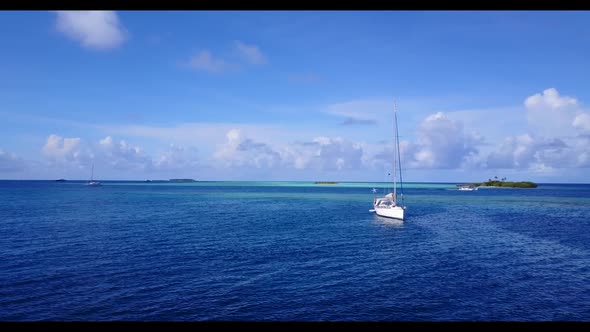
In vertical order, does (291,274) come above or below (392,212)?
below

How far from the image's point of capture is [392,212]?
56.0 metres

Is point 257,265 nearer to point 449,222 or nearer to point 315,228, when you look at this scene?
point 315,228

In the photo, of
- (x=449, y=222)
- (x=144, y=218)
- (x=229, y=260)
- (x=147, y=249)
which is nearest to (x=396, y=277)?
(x=229, y=260)

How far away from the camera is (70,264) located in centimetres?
2634

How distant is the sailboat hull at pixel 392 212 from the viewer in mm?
54719

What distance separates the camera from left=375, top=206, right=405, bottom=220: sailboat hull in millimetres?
54719

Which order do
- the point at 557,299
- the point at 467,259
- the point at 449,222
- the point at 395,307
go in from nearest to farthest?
1. the point at 395,307
2. the point at 557,299
3. the point at 467,259
4. the point at 449,222

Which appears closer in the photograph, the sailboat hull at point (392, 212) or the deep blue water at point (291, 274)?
the deep blue water at point (291, 274)

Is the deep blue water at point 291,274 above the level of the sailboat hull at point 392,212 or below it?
below

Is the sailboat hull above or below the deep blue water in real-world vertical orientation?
above

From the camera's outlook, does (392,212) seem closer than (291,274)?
No

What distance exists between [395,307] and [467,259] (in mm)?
13631

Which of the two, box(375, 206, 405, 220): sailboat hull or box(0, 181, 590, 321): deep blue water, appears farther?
box(375, 206, 405, 220): sailboat hull
